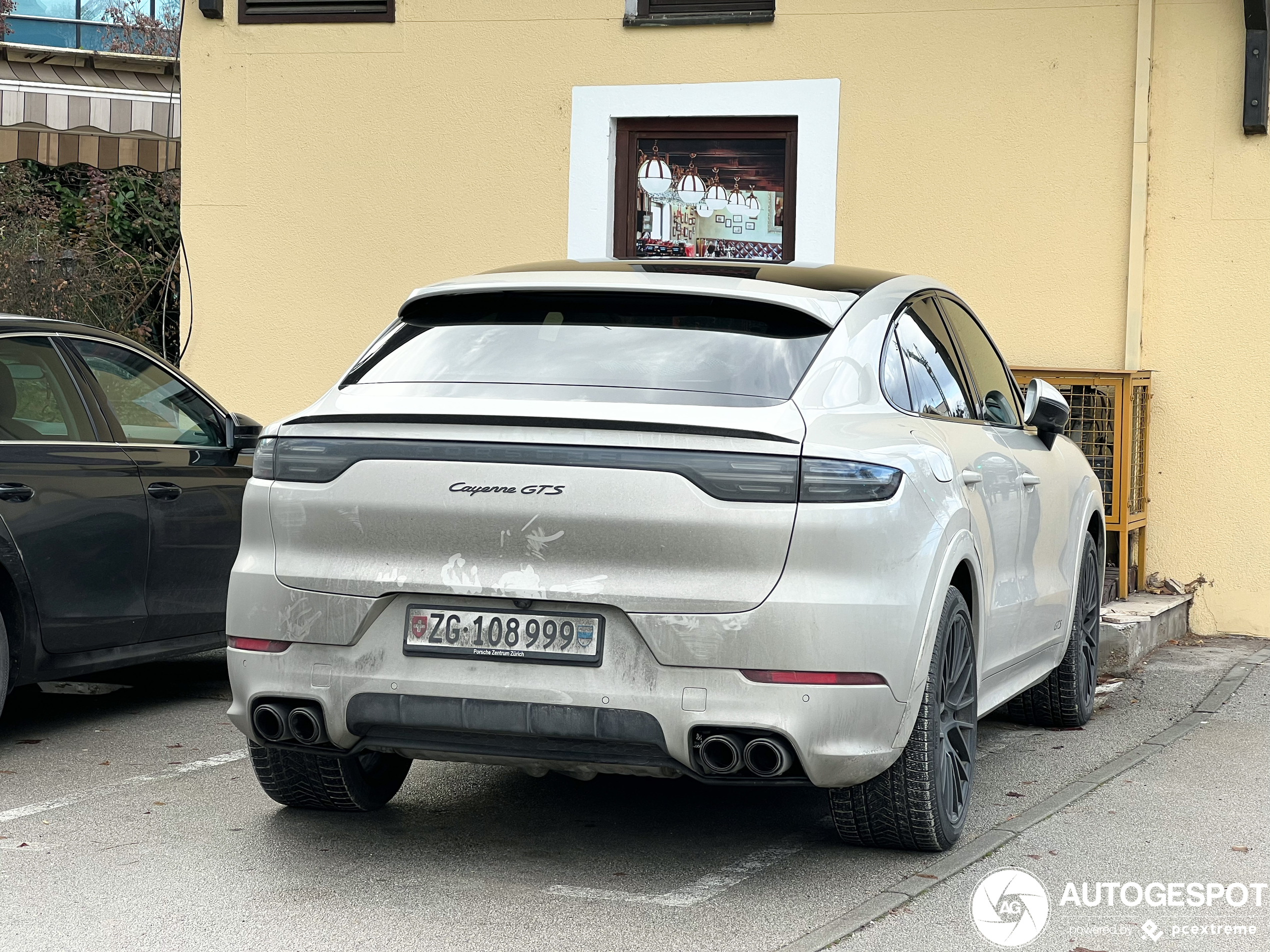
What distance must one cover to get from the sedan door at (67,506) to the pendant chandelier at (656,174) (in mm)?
4628

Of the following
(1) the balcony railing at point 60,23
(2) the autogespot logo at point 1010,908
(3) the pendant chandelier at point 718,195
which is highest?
(1) the balcony railing at point 60,23

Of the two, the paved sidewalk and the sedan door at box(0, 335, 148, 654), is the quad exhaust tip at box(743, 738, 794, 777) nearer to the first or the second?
the paved sidewalk

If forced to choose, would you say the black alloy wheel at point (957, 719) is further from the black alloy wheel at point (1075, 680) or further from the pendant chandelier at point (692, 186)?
the pendant chandelier at point (692, 186)

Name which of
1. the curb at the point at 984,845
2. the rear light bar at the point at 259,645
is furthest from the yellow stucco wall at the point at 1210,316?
the rear light bar at the point at 259,645

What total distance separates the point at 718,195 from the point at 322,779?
19.7 ft

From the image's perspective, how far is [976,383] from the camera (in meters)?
5.61

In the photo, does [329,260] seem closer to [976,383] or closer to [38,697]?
[38,697]

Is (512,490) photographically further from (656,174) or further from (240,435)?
(656,174)

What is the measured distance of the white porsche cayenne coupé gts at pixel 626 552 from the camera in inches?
155

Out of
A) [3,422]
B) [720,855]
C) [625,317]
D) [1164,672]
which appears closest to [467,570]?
[625,317]

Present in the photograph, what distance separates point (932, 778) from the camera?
4.38 m

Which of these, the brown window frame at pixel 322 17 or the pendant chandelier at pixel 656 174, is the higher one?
the brown window frame at pixel 322 17

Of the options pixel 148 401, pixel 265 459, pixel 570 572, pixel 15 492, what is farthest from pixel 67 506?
pixel 570 572

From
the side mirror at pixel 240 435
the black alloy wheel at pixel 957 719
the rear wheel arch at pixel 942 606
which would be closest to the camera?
the rear wheel arch at pixel 942 606
